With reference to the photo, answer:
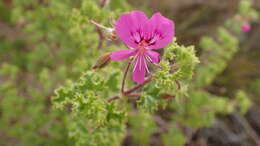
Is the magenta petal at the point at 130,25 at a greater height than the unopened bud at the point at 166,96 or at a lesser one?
greater

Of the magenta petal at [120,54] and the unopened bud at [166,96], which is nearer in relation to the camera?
the magenta petal at [120,54]

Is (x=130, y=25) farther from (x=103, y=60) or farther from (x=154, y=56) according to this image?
(x=103, y=60)

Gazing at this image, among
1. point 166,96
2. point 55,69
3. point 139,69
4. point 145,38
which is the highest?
point 55,69

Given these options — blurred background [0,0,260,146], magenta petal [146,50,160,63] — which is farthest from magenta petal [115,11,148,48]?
blurred background [0,0,260,146]

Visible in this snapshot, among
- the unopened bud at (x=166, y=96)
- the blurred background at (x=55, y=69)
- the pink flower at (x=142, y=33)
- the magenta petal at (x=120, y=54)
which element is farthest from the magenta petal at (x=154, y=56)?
the blurred background at (x=55, y=69)

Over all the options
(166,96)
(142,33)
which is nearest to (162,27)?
(142,33)

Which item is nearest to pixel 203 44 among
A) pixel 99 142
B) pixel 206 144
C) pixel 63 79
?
pixel 206 144

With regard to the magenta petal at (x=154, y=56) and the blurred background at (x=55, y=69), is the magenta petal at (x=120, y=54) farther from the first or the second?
the blurred background at (x=55, y=69)
